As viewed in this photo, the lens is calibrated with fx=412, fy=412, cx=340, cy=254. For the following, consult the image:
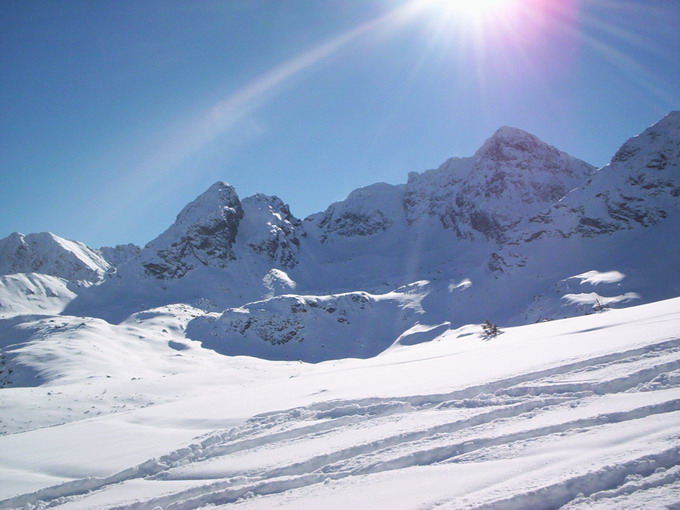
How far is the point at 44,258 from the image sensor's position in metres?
116

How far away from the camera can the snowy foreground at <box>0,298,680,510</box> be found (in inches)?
153

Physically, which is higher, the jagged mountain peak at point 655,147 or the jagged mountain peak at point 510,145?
the jagged mountain peak at point 510,145

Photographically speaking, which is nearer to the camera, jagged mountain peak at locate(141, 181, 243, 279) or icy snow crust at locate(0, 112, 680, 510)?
icy snow crust at locate(0, 112, 680, 510)

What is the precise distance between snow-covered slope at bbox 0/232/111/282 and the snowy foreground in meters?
121

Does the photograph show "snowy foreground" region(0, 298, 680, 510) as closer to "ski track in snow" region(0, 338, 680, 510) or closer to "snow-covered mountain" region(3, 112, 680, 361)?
"ski track in snow" region(0, 338, 680, 510)

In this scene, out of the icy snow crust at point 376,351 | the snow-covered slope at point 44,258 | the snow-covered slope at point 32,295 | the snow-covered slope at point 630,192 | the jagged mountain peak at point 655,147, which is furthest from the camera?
the snow-covered slope at point 44,258

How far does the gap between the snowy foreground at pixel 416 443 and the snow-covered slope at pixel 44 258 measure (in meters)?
121

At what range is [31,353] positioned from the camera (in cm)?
3725

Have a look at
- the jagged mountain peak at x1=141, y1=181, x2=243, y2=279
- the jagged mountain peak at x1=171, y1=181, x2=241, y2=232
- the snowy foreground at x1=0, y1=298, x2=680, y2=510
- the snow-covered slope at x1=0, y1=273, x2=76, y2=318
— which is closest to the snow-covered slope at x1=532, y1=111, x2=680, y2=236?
the jagged mountain peak at x1=141, y1=181, x2=243, y2=279

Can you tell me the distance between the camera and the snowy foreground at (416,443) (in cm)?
388

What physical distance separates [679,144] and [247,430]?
4325 inches

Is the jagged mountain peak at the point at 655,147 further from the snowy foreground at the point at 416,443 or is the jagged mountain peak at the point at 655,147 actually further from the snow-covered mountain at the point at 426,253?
the snowy foreground at the point at 416,443

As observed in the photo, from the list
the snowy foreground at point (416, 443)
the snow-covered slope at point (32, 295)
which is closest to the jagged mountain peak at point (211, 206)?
the snow-covered slope at point (32, 295)

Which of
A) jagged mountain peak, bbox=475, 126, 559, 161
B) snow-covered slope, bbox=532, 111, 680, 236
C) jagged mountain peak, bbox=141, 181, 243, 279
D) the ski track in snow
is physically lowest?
the ski track in snow
